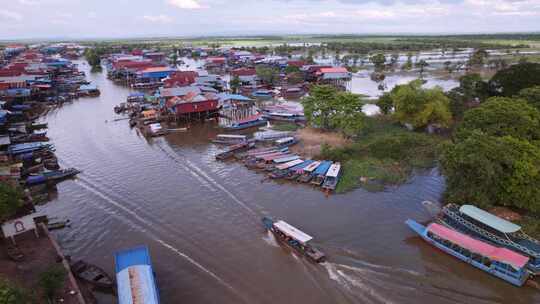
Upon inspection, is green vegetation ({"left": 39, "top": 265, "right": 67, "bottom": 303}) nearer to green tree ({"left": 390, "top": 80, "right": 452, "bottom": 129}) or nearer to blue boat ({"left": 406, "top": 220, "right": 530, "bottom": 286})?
blue boat ({"left": 406, "top": 220, "right": 530, "bottom": 286})

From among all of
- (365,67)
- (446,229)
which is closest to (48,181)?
(446,229)

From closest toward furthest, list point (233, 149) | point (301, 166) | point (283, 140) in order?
1. point (301, 166)
2. point (233, 149)
3. point (283, 140)

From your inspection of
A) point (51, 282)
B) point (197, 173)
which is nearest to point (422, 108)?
point (197, 173)

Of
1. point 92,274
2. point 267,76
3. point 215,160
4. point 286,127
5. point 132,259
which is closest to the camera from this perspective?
point 132,259

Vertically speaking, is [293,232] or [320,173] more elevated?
[320,173]

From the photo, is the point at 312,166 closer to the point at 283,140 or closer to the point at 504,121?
the point at 283,140

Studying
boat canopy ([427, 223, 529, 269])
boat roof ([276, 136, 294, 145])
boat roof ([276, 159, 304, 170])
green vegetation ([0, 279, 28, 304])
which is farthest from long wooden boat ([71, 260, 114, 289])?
boat roof ([276, 136, 294, 145])

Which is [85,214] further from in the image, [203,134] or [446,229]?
[446,229]
